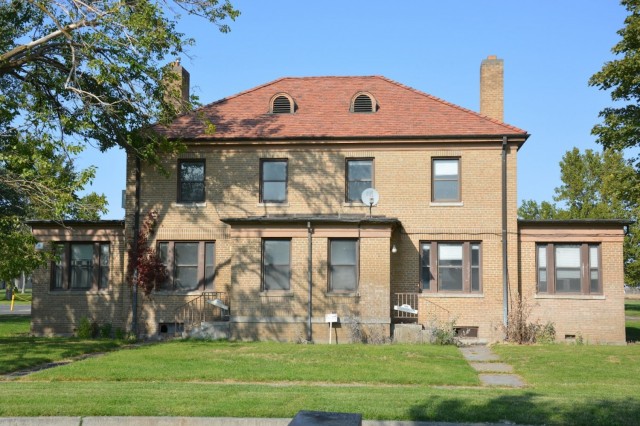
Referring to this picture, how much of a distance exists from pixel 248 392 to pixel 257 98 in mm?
17653

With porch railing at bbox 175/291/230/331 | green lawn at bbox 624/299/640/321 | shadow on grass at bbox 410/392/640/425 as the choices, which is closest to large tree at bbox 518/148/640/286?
green lawn at bbox 624/299/640/321

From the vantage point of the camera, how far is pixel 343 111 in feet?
88.4

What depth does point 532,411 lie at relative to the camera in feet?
35.3

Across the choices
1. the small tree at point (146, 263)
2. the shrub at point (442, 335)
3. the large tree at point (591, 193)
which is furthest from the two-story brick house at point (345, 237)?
the large tree at point (591, 193)

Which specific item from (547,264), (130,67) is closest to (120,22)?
(130,67)

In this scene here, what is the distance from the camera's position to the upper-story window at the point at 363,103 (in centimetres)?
2677

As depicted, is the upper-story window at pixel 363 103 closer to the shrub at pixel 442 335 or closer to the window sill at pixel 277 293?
the window sill at pixel 277 293

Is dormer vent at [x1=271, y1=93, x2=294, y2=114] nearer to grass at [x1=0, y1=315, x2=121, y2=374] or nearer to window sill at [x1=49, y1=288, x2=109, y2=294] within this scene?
window sill at [x1=49, y1=288, x2=109, y2=294]

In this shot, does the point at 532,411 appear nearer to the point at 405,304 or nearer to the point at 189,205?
the point at 405,304

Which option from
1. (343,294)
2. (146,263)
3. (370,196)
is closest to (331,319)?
(343,294)

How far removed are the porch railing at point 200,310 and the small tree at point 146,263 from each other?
136cm

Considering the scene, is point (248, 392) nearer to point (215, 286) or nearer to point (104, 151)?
point (215, 286)

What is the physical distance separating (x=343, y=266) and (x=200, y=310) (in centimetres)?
539

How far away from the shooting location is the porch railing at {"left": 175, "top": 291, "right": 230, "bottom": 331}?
2523cm
